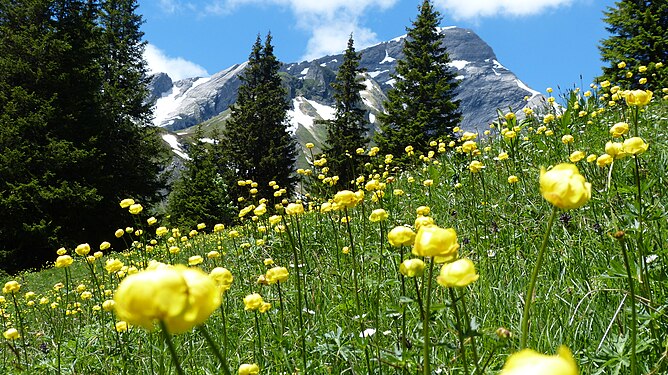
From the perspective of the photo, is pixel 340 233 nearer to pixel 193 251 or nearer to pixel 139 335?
pixel 139 335

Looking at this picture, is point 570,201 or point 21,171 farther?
point 21,171

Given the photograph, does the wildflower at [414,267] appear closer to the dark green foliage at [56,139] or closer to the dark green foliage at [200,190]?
the dark green foliage at [56,139]

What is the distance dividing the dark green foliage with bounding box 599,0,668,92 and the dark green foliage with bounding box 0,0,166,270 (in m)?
18.3

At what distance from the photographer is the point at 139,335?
2.51m

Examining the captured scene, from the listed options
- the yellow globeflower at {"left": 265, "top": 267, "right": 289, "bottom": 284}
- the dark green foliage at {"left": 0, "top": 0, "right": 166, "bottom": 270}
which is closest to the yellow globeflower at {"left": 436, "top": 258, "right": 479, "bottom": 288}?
the yellow globeflower at {"left": 265, "top": 267, "right": 289, "bottom": 284}

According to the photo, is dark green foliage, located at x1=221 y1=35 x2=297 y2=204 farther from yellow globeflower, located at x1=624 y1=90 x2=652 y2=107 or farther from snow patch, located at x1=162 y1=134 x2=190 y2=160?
snow patch, located at x1=162 y1=134 x2=190 y2=160

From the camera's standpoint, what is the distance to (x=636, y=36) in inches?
586

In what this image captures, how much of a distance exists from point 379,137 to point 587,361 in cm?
1801

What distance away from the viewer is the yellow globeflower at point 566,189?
0.76 m

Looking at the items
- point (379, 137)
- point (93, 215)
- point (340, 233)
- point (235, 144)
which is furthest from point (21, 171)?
point (340, 233)

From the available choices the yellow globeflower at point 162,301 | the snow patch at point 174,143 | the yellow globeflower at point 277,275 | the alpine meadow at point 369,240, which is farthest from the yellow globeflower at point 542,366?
the snow patch at point 174,143

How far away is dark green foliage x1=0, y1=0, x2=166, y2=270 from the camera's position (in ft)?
51.2

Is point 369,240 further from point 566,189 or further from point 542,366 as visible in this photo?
point 542,366

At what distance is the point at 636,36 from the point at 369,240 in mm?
Result: 15686
